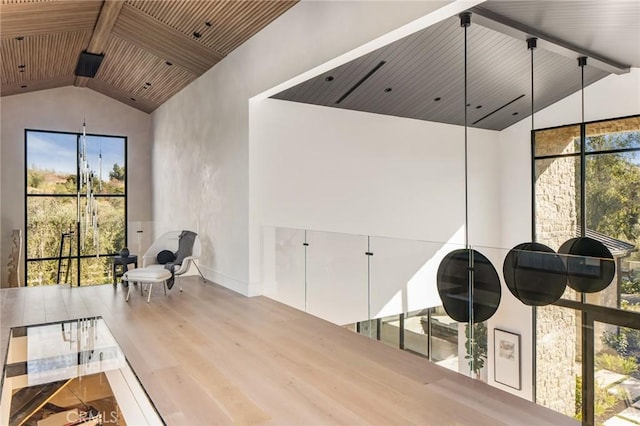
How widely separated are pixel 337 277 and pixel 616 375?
10.9 ft

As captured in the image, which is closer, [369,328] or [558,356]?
[558,356]

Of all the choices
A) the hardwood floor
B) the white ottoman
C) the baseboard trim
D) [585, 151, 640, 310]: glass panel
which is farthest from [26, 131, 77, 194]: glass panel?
[585, 151, 640, 310]: glass panel

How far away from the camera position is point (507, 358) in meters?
3.19

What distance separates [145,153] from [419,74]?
23.1 ft

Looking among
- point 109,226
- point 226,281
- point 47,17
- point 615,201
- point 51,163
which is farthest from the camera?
point 109,226

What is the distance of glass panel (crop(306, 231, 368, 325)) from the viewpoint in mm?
5035

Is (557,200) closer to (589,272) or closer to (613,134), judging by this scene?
(613,134)

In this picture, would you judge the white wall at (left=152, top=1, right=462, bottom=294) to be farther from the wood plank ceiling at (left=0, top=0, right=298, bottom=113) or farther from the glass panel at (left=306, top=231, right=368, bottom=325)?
the glass panel at (left=306, top=231, right=368, bottom=325)

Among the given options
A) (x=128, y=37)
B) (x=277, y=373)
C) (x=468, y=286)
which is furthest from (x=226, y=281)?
(x=128, y=37)

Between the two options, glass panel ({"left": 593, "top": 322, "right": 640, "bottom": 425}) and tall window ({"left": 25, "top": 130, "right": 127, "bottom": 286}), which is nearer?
glass panel ({"left": 593, "top": 322, "right": 640, "bottom": 425})

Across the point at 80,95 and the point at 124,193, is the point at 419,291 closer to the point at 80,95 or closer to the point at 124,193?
the point at 124,193

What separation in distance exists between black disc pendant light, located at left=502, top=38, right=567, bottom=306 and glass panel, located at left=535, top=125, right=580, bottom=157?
20.4 ft

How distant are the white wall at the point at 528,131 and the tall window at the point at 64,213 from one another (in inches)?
343

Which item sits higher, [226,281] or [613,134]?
[613,134]
